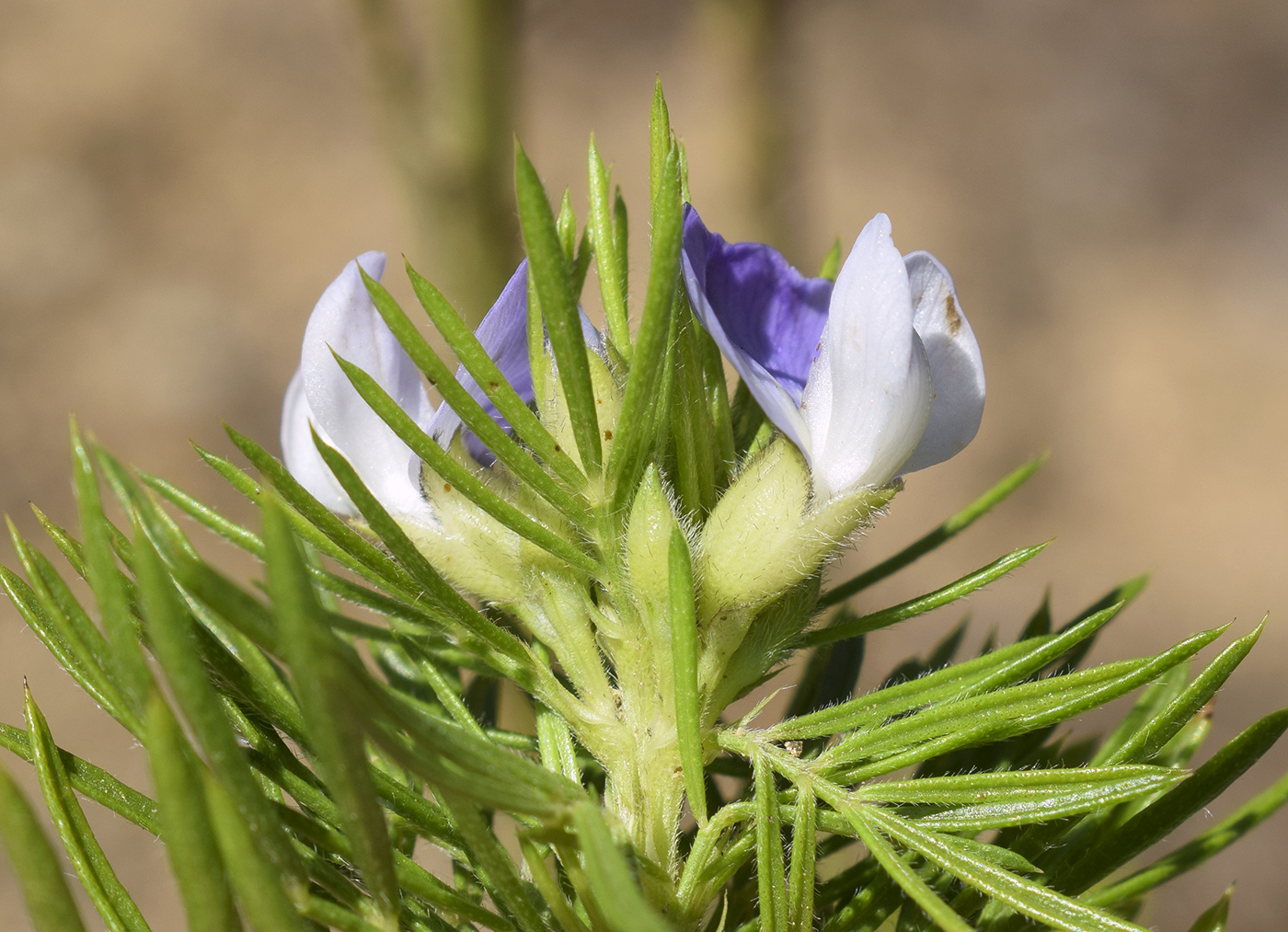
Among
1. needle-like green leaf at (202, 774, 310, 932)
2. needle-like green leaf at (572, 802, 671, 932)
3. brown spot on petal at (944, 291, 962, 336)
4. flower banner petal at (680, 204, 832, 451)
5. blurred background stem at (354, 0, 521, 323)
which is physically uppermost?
blurred background stem at (354, 0, 521, 323)

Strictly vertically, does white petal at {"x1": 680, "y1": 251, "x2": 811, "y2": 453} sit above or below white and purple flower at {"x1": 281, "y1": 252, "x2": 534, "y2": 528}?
below

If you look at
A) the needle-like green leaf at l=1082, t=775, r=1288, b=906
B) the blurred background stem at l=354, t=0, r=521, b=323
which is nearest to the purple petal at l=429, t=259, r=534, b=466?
the needle-like green leaf at l=1082, t=775, r=1288, b=906

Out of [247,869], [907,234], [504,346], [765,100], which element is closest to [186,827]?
[247,869]

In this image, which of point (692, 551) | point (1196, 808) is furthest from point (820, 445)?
point (1196, 808)

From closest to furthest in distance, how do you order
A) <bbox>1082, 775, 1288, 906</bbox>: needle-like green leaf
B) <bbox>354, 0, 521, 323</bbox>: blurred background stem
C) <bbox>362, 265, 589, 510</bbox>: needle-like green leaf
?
1. <bbox>362, 265, 589, 510</bbox>: needle-like green leaf
2. <bbox>1082, 775, 1288, 906</bbox>: needle-like green leaf
3. <bbox>354, 0, 521, 323</bbox>: blurred background stem

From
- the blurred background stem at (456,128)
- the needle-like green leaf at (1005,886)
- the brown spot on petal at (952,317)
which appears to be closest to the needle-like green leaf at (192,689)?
the needle-like green leaf at (1005,886)

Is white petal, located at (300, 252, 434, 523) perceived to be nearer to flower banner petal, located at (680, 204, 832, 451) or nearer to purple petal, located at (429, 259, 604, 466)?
purple petal, located at (429, 259, 604, 466)
